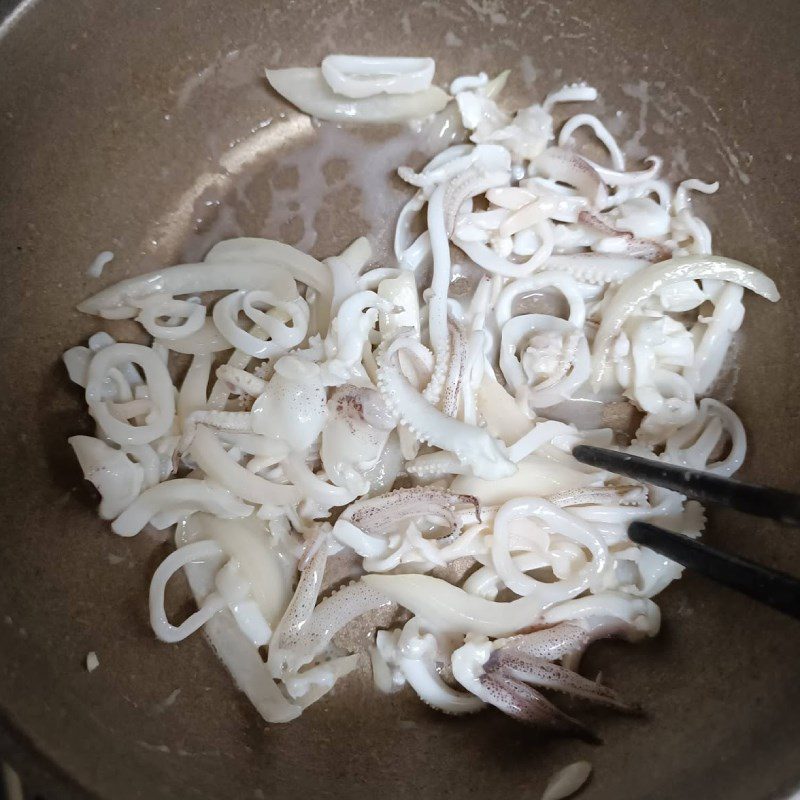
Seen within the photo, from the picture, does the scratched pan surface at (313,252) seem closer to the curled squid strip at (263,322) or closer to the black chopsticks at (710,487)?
the curled squid strip at (263,322)

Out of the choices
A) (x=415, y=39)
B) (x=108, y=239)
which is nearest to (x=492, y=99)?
(x=415, y=39)

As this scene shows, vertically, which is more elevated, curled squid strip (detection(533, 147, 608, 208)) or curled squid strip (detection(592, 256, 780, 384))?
curled squid strip (detection(533, 147, 608, 208))

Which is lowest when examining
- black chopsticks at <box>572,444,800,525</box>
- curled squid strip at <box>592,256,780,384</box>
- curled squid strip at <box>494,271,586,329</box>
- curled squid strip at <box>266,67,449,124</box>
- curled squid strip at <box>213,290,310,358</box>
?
black chopsticks at <box>572,444,800,525</box>

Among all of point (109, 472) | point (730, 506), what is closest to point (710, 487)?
point (730, 506)

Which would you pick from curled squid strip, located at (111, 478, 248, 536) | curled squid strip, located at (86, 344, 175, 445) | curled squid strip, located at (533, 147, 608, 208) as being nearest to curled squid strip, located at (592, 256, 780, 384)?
curled squid strip, located at (533, 147, 608, 208)

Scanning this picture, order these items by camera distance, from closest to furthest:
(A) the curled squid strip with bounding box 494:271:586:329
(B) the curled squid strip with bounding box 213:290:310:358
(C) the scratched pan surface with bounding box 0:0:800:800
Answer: (C) the scratched pan surface with bounding box 0:0:800:800 < (B) the curled squid strip with bounding box 213:290:310:358 < (A) the curled squid strip with bounding box 494:271:586:329

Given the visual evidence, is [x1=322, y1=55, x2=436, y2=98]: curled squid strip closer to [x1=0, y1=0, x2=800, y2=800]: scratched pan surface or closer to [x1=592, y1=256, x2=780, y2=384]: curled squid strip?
[x1=0, y1=0, x2=800, y2=800]: scratched pan surface

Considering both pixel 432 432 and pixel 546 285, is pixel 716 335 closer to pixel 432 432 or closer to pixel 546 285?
pixel 546 285
